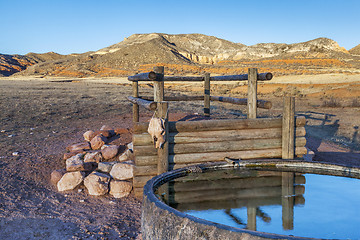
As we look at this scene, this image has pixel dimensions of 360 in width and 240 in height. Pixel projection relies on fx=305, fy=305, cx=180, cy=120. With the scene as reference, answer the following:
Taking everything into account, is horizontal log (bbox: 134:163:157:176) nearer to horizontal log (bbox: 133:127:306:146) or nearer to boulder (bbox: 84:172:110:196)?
horizontal log (bbox: 133:127:306:146)

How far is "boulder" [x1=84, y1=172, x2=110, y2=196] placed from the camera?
181 inches

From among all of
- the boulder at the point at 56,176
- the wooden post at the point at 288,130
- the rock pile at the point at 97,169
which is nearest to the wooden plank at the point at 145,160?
the rock pile at the point at 97,169

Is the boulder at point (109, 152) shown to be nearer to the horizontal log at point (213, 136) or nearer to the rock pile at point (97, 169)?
the rock pile at point (97, 169)

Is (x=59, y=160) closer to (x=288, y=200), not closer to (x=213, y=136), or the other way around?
(x=213, y=136)

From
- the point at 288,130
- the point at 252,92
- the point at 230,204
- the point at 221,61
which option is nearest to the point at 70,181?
the point at 230,204

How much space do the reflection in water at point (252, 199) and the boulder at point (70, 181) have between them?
208 centimetres

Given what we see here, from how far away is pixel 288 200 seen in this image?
315 centimetres

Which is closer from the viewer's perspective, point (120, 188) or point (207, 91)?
point (120, 188)

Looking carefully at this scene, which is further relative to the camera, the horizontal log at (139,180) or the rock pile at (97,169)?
the rock pile at (97,169)

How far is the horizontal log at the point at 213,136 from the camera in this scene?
13.8ft

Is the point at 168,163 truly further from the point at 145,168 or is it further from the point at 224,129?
the point at 224,129

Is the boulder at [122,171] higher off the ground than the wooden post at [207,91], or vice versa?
the wooden post at [207,91]

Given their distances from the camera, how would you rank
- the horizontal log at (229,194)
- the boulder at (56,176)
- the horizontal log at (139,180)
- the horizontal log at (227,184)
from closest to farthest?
the horizontal log at (229,194) < the horizontal log at (227,184) < the horizontal log at (139,180) < the boulder at (56,176)

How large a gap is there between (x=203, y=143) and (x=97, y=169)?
1966 mm
